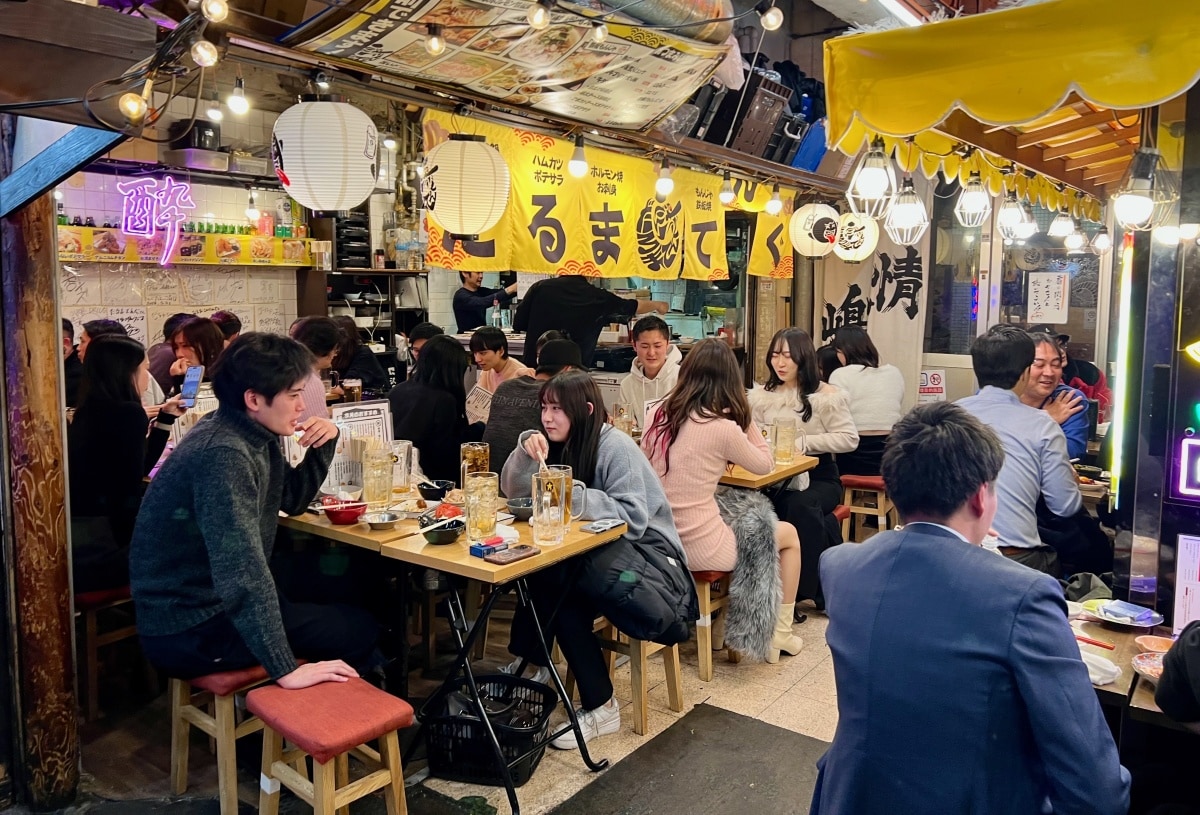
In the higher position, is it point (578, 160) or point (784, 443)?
point (578, 160)

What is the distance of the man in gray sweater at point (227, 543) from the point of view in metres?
3.22

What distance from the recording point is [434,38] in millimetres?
4602

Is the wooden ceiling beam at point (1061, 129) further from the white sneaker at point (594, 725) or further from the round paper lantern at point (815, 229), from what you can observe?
the white sneaker at point (594, 725)

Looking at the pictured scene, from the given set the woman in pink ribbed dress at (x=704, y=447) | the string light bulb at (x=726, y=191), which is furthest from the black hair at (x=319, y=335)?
the string light bulb at (x=726, y=191)

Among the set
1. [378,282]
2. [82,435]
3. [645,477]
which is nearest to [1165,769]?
[645,477]

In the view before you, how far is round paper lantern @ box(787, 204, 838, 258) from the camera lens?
9156 mm

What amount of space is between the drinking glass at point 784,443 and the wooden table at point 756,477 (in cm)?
6

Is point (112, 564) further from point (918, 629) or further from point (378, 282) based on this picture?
point (378, 282)

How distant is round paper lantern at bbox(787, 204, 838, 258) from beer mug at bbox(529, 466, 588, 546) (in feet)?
20.2

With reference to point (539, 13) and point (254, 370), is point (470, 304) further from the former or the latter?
point (254, 370)

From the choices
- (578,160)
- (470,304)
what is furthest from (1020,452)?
(470,304)

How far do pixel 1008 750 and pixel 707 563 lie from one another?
119 inches

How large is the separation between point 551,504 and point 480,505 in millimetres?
313

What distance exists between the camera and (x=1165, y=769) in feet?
8.93
